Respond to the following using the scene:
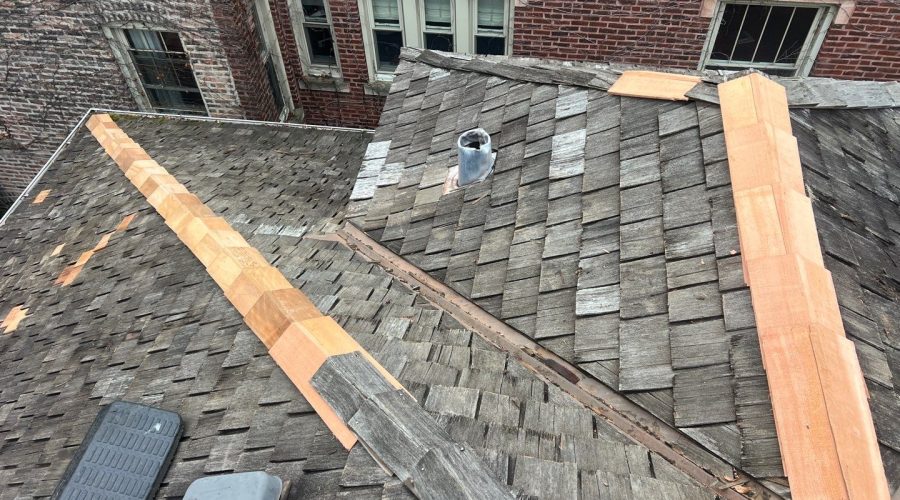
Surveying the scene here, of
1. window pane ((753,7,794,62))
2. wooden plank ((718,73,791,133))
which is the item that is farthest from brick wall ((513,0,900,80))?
wooden plank ((718,73,791,133))

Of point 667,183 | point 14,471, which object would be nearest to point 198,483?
point 14,471

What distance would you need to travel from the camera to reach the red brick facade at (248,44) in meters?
7.58

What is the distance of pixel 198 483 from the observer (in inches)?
96.6

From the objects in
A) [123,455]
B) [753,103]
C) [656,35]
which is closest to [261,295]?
[123,455]

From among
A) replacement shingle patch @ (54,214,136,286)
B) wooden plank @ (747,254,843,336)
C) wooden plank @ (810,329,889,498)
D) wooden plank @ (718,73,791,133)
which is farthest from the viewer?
replacement shingle patch @ (54,214,136,286)

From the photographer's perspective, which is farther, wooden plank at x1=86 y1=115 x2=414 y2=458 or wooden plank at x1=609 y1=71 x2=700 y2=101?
wooden plank at x1=609 y1=71 x2=700 y2=101

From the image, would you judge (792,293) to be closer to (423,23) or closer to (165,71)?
(423,23)

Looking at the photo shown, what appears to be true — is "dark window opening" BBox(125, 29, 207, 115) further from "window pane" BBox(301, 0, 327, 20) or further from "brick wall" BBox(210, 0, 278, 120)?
"window pane" BBox(301, 0, 327, 20)

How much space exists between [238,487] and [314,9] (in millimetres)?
8348

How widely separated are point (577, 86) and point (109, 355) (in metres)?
4.59

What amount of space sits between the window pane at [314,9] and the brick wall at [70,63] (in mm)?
1554

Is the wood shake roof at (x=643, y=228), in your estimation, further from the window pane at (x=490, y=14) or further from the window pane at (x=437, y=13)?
the window pane at (x=437, y=13)

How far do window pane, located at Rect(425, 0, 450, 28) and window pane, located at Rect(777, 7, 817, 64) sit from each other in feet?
17.3

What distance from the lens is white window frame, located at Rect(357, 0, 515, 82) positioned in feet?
26.8
